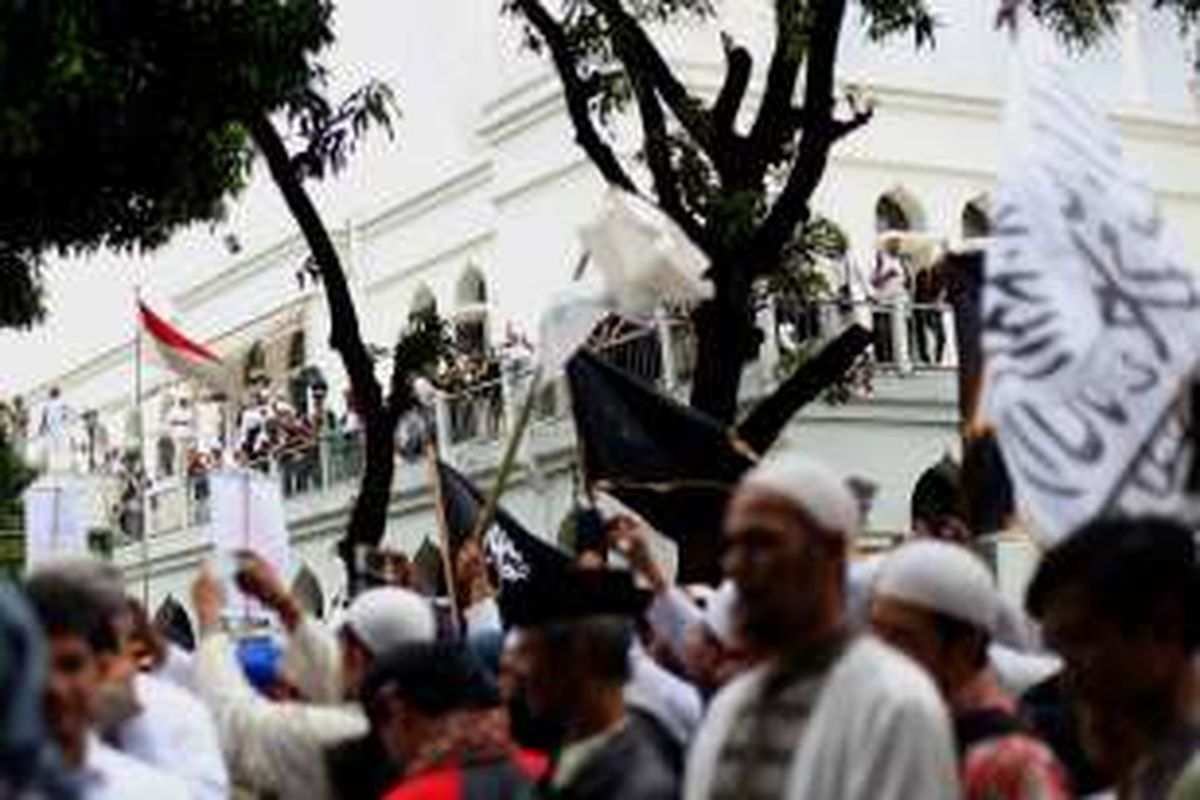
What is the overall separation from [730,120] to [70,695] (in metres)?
9.05

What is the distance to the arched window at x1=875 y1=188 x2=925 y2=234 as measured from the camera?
31.2 meters

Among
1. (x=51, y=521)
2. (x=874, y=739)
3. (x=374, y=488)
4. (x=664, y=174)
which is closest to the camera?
(x=874, y=739)

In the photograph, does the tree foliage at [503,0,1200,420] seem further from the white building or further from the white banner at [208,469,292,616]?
the white building

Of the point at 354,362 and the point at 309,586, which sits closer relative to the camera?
the point at 354,362

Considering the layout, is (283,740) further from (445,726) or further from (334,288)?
(334,288)

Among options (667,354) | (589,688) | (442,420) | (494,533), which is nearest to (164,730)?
(589,688)

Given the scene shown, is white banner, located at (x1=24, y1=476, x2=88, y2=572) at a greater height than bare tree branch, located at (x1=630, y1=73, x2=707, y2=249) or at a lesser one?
lesser

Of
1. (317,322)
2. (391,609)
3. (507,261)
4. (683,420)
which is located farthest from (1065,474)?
(317,322)

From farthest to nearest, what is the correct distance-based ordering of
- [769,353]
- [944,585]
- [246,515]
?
[769,353] < [246,515] < [944,585]

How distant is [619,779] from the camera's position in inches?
189

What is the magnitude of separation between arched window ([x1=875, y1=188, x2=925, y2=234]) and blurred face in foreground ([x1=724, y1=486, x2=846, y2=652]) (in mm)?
27155

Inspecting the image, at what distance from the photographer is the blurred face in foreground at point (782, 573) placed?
4.11 m

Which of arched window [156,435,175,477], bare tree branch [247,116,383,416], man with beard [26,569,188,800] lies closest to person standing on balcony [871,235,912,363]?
bare tree branch [247,116,383,416]

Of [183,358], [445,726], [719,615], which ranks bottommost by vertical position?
[445,726]
